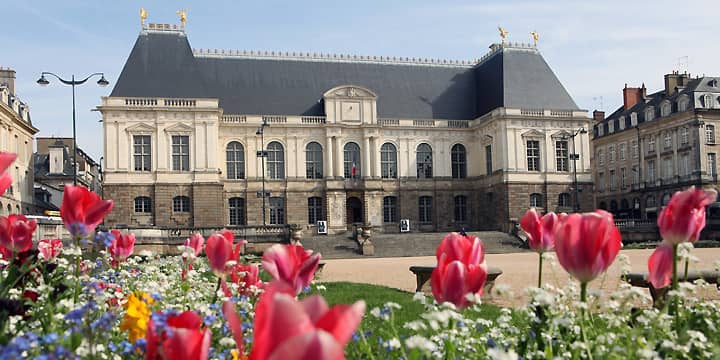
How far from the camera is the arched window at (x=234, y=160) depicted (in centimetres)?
4081

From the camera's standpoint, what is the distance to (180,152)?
38.4 metres

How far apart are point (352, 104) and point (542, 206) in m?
13.7

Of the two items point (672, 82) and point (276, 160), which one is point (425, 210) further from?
point (672, 82)

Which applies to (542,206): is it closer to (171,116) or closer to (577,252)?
(171,116)

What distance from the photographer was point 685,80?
1997 inches

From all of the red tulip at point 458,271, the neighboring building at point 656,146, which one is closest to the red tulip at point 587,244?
the red tulip at point 458,271

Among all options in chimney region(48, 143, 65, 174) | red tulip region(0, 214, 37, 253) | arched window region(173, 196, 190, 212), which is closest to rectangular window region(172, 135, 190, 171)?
arched window region(173, 196, 190, 212)

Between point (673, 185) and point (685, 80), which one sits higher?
point (685, 80)

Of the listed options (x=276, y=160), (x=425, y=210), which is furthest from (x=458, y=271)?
(x=425, y=210)

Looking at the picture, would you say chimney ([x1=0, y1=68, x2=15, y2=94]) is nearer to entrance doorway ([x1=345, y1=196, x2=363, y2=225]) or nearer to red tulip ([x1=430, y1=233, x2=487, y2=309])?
entrance doorway ([x1=345, y1=196, x2=363, y2=225])

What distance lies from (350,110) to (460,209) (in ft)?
33.0

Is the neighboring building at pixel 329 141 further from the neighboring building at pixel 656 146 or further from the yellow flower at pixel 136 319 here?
the yellow flower at pixel 136 319

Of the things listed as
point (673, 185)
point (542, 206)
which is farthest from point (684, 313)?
point (673, 185)

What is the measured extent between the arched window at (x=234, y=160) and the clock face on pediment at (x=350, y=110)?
6.84 m
